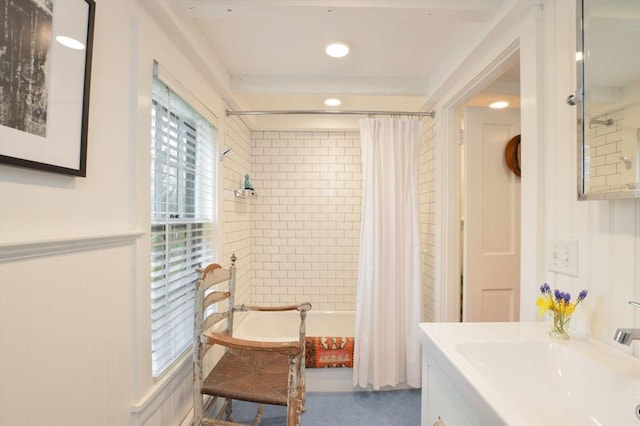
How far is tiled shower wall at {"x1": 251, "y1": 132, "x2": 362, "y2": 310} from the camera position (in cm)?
312

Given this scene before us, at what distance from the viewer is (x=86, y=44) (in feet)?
2.82

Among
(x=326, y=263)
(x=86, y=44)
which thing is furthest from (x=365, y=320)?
(x=86, y=44)

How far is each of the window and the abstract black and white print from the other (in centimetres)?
53

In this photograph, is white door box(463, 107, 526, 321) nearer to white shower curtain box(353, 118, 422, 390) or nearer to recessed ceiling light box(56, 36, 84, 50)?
white shower curtain box(353, 118, 422, 390)

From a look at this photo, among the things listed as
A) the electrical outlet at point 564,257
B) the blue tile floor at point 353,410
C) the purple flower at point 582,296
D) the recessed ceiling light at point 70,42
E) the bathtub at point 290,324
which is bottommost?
the blue tile floor at point 353,410

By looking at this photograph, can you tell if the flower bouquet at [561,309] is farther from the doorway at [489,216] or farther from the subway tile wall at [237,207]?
the subway tile wall at [237,207]

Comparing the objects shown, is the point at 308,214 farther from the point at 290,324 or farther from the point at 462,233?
the point at 462,233

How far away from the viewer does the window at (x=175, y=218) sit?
1.30 meters

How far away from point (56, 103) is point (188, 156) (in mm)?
854

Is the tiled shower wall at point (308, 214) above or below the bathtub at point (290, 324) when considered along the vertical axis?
above

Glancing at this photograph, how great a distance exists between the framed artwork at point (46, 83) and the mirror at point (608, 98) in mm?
1567

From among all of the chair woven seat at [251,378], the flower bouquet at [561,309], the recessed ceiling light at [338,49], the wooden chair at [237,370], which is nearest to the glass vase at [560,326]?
the flower bouquet at [561,309]

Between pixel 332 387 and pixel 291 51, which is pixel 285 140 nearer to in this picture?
pixel 291 51

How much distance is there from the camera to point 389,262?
208 cm
